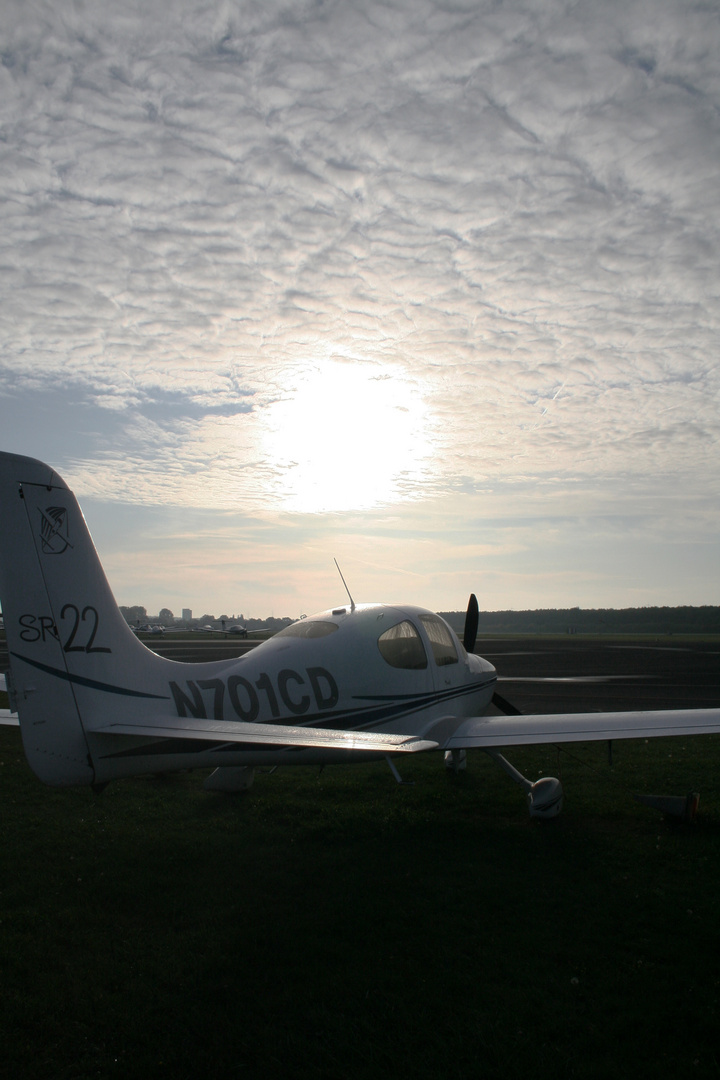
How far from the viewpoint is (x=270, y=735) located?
4105 millimetres

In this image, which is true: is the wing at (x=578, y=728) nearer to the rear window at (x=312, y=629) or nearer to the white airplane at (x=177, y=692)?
the white airplane at (x=177, y=692)

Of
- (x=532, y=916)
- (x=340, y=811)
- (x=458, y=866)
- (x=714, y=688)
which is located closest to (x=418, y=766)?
(x=340, y=811)

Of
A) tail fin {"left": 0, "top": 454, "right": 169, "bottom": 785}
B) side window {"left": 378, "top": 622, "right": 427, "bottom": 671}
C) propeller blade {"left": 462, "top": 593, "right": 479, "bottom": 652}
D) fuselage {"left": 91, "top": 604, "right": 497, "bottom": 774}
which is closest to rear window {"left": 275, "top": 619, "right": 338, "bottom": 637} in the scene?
fuselage {"left": 91, "top": 604, "right": 497, "bottom": 774}

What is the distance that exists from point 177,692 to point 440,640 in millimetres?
3599

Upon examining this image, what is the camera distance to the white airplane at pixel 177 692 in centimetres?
467

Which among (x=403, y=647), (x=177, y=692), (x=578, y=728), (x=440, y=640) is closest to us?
(x=177, y=692)

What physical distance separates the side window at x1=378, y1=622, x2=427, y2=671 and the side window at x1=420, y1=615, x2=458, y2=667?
27cm

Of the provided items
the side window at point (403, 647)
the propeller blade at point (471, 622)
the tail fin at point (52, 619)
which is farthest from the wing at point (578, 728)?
the tail fin at point (52, 619)

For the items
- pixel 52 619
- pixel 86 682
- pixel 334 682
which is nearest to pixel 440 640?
pixel 334 682

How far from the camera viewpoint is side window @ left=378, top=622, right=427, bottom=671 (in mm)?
7121

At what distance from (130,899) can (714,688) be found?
2029cm

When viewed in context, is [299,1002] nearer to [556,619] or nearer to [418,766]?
[418,766]

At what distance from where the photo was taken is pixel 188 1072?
9.68ft

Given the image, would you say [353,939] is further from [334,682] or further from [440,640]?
[440,640]
